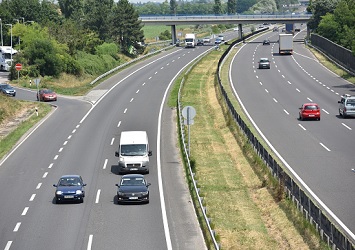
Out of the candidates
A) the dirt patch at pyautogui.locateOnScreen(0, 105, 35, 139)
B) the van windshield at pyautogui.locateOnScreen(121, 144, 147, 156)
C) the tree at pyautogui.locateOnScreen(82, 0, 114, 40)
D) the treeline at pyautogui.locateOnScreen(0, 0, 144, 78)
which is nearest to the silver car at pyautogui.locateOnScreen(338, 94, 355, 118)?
the van windshield at pyautogui.locateOnScreen(121, 144, 147, 156)

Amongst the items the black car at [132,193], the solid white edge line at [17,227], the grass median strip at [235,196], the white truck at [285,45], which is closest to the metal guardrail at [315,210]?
the grass median strip at [235,196]

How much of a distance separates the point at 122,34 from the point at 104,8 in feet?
20.5

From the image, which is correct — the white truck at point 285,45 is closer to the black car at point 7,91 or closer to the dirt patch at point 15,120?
the black car at point 7,91

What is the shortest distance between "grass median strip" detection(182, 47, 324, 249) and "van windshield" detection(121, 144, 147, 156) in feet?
11.5

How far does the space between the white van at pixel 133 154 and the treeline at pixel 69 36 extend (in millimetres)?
55884

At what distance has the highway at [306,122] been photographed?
4003cm

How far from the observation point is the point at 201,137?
189 ft

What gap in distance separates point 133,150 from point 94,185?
13.7 feet

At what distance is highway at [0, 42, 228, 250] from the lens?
3200 cm

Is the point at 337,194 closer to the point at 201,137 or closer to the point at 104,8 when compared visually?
the point at 201,137

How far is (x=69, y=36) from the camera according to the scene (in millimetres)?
124250

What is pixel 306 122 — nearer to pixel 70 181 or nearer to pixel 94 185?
pixel 94 185

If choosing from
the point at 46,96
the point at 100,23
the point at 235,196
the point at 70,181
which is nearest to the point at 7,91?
the point at 46,96

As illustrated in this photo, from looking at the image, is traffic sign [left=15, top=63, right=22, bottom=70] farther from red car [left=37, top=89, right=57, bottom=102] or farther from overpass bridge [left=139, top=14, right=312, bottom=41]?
overpass bridge [left=139, top=14, right=312, bottom=41]
